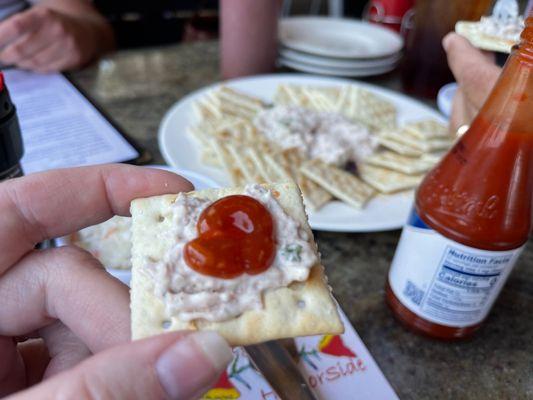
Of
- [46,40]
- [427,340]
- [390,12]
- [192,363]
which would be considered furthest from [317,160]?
[390,12]

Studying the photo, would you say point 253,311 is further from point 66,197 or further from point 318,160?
point 318,160

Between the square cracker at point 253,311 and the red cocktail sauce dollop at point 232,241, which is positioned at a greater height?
the red cocktail sauce dollop at point 232,241

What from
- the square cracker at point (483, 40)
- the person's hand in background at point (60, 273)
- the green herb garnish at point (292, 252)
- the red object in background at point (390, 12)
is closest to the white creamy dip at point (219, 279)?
the green herb garnish at point (292, 252)

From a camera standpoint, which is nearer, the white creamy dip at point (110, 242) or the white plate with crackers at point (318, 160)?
the white creamy dip at point (110, 242)

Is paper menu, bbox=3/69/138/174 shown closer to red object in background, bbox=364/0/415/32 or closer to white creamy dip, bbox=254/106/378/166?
white creamy dip, bbox=254/106/378/166

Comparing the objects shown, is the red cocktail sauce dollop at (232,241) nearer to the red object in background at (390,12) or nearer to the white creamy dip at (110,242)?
the white creamy dip at (110,242)

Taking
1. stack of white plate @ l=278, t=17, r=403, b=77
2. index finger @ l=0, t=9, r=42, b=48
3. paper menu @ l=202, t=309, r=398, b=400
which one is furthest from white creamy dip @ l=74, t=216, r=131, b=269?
stack of white plate @ l=278, t=17, r=403, b=77

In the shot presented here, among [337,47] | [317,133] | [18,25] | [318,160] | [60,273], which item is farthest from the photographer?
[337,47]
